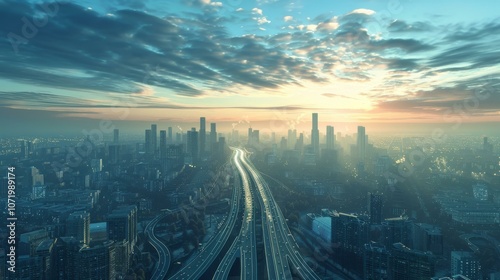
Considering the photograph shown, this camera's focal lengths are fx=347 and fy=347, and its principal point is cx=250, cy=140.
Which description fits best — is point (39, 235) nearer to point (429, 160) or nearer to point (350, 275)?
point (350, 275)

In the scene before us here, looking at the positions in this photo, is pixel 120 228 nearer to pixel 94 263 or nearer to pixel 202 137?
pixel 94 263

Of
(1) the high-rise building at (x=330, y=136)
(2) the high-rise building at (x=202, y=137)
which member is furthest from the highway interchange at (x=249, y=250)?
(1) the high-rise building at (x=330, y=136)

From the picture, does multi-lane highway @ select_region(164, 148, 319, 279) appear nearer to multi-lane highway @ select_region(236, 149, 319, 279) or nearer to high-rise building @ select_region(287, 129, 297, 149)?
multi-lane highway @ select_region(236, 149, 319, 279)

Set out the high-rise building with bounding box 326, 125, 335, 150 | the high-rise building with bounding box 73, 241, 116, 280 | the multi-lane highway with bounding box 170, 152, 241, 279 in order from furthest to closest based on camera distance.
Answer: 1. the high-rise building with bounding box 326, 125, 335, 150
2. the multi-lane highway with bounding box 170, 152, 241, 279
3. the high-rise building with bounding box 73, 241, 116, 280

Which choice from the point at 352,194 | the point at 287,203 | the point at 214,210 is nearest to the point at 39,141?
the point at 214,210

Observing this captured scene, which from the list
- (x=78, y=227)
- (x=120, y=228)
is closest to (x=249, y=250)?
(x=120, y=228)

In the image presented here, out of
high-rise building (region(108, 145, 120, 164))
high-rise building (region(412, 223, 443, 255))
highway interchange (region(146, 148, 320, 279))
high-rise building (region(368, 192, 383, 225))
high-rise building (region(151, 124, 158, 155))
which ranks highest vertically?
high-rise building (region(151, 124, 158, 155))

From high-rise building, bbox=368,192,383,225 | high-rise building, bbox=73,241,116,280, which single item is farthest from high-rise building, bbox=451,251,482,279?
high-rise building, bbox=73,241,116,280
